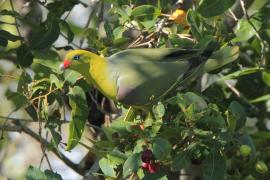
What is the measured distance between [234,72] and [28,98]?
88 cm

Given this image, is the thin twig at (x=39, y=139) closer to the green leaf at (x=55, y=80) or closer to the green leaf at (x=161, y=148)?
the green leaf at (x=55, y=80)

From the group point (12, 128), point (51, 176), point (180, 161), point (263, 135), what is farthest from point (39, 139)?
point (263, 135)

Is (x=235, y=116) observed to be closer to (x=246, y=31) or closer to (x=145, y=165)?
(x=145, y=165)

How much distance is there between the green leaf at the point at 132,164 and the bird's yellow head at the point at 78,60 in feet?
1.66

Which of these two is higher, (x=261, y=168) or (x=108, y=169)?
(x=108, y=169)

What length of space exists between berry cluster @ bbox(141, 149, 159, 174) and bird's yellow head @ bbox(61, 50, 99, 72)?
492mm

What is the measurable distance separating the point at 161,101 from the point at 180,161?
323mm

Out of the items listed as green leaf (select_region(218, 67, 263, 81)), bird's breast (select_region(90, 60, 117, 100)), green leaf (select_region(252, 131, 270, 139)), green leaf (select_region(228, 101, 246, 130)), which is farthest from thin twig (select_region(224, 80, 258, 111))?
green leaf (select_region(228, 101, 246, 130))

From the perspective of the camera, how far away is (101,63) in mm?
2418

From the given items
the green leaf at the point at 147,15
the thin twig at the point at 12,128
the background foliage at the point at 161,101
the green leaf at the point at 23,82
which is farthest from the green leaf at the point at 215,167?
the thin twig at the point at 12,128

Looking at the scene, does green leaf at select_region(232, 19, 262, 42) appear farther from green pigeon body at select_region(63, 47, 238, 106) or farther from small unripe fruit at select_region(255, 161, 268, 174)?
small unripe fruit at select_region(255, 161, 268, 174)

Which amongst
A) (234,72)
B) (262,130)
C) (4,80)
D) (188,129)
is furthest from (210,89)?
(4,80)

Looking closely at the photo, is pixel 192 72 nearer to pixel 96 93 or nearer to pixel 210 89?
pixel 210 89

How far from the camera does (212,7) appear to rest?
7.39ft
